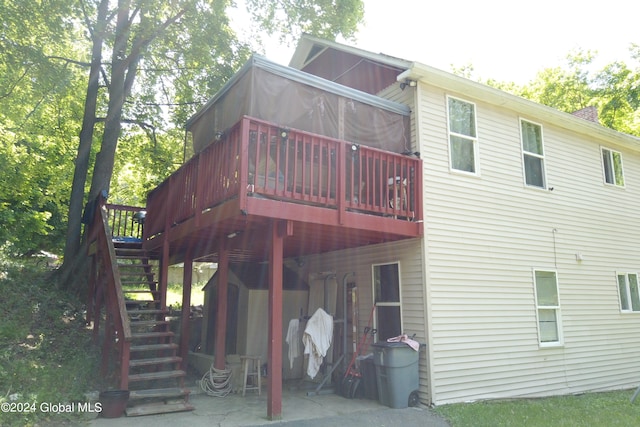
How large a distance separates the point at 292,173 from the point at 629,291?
899cm

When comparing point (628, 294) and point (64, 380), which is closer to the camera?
point (64, 380)

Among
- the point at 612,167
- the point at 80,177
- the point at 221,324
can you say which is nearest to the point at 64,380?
the point at 221,324

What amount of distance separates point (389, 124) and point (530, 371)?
5308 mm

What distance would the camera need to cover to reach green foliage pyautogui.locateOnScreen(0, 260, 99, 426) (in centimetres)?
595

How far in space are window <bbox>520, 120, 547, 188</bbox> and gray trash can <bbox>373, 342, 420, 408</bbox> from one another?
4866 millimetres

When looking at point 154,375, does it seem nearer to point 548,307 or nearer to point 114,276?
point 114,276

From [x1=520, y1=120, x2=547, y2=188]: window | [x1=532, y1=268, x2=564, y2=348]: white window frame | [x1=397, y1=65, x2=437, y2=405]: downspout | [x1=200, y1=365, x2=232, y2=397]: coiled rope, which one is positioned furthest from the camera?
[x1=520, y1=120, x2=547, y2=188]: window

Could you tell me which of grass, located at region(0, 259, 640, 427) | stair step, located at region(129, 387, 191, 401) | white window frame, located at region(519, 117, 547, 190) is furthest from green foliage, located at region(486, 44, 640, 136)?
stair step, located at region(129, 387, 191, 401)

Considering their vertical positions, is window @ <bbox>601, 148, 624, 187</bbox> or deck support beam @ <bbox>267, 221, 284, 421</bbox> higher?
window @ <bbox>601, 148, 624, 187</bbox>

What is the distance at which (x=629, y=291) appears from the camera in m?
10.4

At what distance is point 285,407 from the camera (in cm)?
660

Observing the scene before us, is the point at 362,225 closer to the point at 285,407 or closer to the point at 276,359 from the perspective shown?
the point at 276,359

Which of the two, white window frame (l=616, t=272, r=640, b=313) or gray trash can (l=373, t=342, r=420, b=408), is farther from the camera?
white window frame (l=616, t=272, r=640, b=313)

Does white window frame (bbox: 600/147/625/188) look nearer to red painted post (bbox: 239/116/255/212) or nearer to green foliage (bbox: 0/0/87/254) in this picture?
red painted post (bbox: 239/116/255/212)
